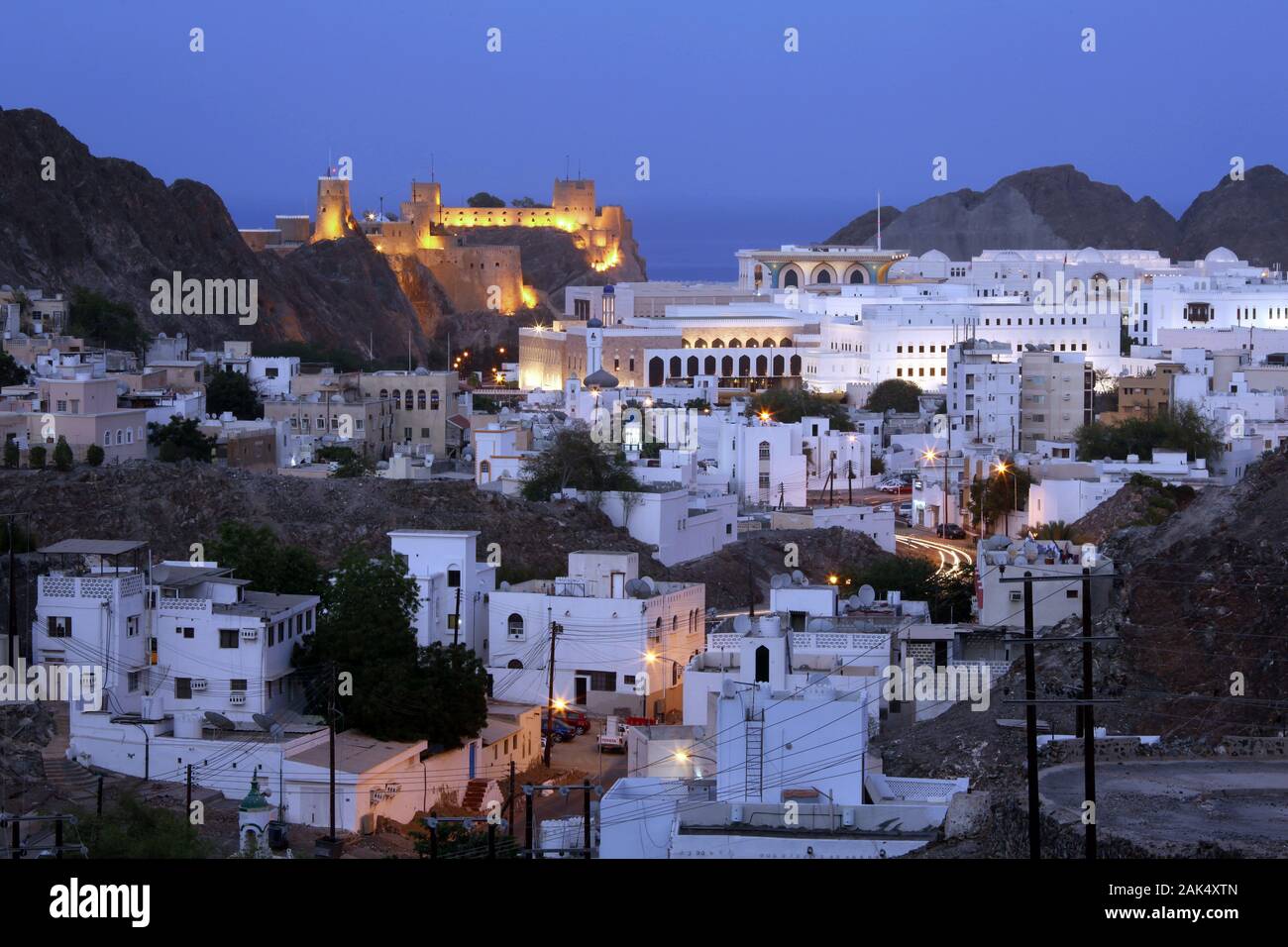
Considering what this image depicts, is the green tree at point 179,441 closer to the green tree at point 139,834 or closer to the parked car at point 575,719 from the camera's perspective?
the parked car at point 575,719

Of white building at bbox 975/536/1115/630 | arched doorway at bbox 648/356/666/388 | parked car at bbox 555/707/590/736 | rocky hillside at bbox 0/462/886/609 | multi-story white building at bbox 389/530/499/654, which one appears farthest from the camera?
arched doorway at bbox 648/356/666/388

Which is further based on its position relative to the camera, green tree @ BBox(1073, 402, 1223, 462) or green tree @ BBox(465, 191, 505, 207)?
green tree @ BBox(465, 191, 505, 207)

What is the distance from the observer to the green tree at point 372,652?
18.7 meters

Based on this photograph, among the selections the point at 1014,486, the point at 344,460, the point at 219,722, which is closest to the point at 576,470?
the point at 344,460

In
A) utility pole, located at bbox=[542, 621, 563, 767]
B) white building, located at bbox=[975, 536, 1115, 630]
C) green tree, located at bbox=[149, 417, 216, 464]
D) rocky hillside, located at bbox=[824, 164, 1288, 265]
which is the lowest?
utility pole, located at bbox=[542, 621, 563, 767]

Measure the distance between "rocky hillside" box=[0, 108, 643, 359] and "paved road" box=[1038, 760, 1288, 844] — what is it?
151 feet

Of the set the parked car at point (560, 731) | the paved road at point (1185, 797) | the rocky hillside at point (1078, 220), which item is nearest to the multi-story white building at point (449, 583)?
the parked car at point (560, 731)

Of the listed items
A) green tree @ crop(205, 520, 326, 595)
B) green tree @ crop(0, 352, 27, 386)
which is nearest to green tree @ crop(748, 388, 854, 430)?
green tree @ crop(0, 352, 27, 386)

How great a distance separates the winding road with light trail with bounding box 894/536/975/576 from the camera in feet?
103

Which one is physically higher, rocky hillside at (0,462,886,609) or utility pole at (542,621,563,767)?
rocky hillside at (0,462,886,609)

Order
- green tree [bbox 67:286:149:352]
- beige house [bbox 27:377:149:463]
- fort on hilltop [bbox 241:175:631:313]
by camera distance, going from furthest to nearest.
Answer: fort on hilltop [bbox 241:175:631:313] < green tree [bbox 67:286:149:352] < beige house [bbox 27:377:149:463]

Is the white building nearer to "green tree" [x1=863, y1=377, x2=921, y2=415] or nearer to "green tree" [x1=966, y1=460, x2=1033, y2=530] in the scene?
"green tree" [x1=966, y1=460, x2=1033, y2=530]

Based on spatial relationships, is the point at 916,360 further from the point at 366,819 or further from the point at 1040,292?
the point at 366,819

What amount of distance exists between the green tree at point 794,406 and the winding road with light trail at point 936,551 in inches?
457
